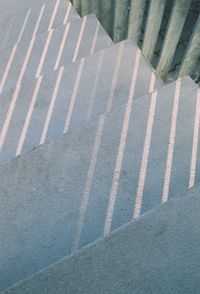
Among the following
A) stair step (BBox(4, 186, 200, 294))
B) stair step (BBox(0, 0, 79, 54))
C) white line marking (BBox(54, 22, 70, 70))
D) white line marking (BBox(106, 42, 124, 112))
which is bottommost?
stair step (BBox(4, 186, 200, 294))

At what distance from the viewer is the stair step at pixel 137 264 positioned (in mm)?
1705

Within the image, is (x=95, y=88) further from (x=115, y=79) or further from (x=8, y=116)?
(x=8, y=116)

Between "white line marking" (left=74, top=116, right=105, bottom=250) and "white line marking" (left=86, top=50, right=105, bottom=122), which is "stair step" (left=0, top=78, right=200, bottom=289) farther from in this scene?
"white line marking" (left=86, top=50, right=105, bottom=122)

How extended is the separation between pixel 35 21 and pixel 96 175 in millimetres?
2047

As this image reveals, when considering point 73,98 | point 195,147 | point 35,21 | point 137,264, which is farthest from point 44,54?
point 137,264

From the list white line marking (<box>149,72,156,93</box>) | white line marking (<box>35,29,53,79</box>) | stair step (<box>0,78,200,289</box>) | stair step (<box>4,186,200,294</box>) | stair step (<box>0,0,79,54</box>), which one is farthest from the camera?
stair step (<box>0,0,79,54</box>)

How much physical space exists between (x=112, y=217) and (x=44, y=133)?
2.78 ft

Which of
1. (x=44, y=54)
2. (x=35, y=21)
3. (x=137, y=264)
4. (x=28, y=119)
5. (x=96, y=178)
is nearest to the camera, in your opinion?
(x=137, y=264)

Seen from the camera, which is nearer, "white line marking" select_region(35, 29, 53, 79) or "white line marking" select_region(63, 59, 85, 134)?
"white line marking" select_region(63, 59, 85, 134)

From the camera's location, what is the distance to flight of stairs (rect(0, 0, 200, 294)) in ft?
5.76

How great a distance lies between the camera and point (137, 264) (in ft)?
5.80

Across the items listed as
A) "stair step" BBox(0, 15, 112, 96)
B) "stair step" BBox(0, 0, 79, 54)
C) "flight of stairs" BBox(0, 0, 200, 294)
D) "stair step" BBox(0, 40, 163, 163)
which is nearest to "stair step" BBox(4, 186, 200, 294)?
"flight of stairs" BBox(0, 0, 200, 294)

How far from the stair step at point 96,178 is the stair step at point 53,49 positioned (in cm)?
101

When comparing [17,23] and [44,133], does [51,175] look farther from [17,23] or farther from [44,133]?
[17,23]
